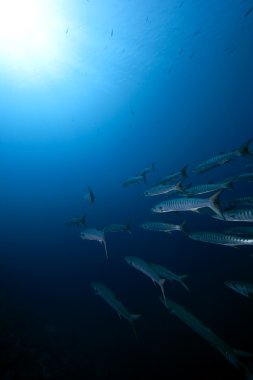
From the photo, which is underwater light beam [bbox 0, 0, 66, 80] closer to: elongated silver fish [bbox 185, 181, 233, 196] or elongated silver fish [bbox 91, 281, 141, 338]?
elongated silver fish [bbox 185, 181, 233, 196]

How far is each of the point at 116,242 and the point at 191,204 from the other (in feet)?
63.5

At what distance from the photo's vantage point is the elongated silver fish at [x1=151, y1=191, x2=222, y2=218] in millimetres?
4715

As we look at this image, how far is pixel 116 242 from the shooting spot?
23656 mm

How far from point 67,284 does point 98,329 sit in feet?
24.3

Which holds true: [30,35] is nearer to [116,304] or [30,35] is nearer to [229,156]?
[229,156]

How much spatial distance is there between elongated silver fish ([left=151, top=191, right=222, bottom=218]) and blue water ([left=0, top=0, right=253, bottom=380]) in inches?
107

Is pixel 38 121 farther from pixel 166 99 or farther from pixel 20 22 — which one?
pixel 20 22

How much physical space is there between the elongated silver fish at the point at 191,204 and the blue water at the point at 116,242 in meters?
2.72

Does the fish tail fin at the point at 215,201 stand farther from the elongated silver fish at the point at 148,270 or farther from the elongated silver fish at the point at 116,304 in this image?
the elongated silver fish at the point at 116,304

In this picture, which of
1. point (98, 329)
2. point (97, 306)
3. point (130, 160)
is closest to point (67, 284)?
point (97, 306)

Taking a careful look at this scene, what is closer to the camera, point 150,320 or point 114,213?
point 150,320

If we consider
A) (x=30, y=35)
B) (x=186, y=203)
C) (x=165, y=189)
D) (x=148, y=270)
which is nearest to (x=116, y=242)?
(x=165, y=189)

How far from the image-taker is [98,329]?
10.8m

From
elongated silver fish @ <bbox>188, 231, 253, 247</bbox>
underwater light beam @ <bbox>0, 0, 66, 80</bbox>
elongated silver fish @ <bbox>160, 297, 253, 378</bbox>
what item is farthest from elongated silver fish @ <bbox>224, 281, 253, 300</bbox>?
underwater light beam @ <bbox>0, 0, 66, 80</bbox>
